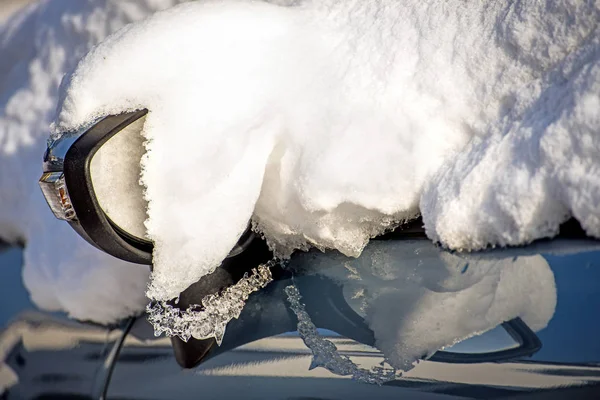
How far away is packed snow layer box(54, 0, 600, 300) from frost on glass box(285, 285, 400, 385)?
0.09 m

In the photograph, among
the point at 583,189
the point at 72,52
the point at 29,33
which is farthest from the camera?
the point at 29,33

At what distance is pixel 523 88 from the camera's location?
28.1 inches

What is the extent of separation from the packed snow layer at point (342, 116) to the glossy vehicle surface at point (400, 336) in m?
0.04

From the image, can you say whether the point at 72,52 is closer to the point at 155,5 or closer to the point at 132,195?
the point at 155,5

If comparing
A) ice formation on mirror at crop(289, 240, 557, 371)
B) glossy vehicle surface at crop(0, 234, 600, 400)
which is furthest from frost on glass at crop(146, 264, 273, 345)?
ice formation on mirror at crop(289, 240, 557, 371)

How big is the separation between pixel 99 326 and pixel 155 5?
1.82 ft

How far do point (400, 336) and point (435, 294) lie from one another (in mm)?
64

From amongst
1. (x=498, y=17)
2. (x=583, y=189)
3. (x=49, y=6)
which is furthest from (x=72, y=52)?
(x=583, y=189)

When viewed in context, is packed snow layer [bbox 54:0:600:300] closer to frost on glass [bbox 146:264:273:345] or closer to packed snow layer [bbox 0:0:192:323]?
frost on glass [bbox 146:264:273:345]

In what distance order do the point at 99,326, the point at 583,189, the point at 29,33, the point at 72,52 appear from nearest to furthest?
the point at 583,189 < the point at 99,326 < the point at 72,52 < the point at 29,33

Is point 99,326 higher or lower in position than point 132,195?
lower

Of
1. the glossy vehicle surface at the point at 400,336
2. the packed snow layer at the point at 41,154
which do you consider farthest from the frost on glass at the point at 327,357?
the packed snow layer at the point at 41,154

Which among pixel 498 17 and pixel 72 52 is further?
pixel 72 52

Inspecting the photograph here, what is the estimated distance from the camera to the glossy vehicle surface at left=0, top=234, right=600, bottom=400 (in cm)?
65
